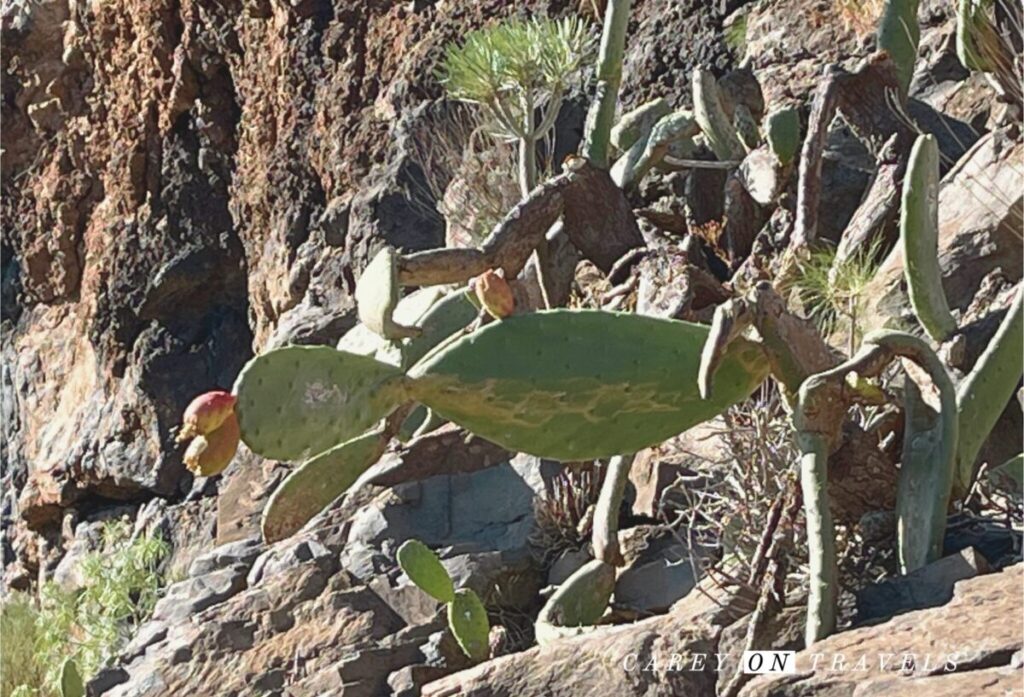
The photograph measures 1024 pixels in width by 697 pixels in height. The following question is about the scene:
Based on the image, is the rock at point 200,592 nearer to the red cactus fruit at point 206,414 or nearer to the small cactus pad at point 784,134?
the red cactus fruit at point 206,414

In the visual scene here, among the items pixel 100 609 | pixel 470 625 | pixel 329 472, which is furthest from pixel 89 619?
pixel 329 472

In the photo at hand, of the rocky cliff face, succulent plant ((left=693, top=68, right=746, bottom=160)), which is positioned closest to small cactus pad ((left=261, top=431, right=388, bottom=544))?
the rocky cliff face

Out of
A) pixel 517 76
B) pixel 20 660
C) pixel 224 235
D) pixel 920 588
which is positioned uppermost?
pixel 517 76

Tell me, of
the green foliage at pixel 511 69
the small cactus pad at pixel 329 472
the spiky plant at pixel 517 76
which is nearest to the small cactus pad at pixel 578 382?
the small cactus pad at pixel 329 472

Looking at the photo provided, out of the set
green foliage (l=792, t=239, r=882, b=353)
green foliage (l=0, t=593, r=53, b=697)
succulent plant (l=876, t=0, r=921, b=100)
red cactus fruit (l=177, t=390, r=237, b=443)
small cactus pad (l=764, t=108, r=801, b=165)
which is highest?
succulent plant (l=876, t=0, r=921, b=100)

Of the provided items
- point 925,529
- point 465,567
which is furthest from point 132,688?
point 925,529

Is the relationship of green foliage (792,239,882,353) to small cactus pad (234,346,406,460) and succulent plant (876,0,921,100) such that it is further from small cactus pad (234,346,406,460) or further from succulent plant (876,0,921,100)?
small cactus pad (234,346,406,460)

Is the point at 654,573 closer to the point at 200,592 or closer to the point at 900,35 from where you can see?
the point at 200,592

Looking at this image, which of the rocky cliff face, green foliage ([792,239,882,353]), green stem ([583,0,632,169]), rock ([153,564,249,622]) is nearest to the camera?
green foliage ([792,239,882,353])
